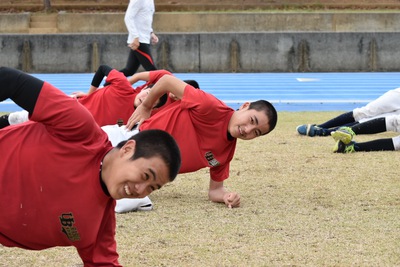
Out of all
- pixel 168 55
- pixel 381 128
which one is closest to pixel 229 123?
pixel 381 128

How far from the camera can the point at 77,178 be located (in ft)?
11.6

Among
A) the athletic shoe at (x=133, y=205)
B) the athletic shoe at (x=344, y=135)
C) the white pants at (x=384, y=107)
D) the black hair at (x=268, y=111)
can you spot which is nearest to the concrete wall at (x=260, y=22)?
the white pants at (x=384, y=107)

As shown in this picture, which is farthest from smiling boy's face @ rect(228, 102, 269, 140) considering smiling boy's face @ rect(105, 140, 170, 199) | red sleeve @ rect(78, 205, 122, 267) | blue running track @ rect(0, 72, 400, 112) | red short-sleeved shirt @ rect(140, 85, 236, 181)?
blue running track @ rect(0, 72, 400, 112)

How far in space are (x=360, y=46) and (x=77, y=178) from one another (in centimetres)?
1860

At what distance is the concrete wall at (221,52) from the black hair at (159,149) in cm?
1757

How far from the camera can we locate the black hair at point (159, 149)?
11.1 feet

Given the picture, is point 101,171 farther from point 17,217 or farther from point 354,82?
point 354,82

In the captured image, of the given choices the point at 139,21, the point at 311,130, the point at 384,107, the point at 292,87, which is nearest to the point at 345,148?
the point at 384,107

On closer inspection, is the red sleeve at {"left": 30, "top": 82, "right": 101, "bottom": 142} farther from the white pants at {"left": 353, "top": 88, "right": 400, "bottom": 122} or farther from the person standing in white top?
the person standing in white top

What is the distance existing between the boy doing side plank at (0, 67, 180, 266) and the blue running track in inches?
386

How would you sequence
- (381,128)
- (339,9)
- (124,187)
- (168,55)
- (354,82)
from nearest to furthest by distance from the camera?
(124,187)
(381,128)
(354,82)
(168,55)
(339,9)

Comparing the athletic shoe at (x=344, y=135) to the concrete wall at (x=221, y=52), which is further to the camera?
the concrete wall at (x=221, y=52)

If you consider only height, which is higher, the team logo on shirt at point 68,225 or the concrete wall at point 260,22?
the team logo on shirt at point 68,225

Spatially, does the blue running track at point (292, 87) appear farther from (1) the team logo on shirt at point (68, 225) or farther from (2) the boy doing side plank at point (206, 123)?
(1) the team logo on shirt at point (68, 225)
